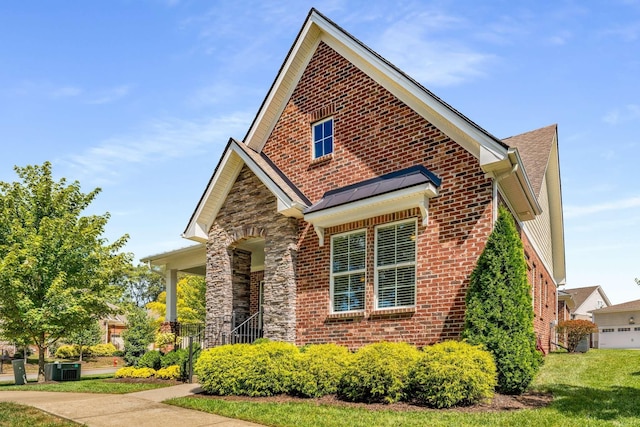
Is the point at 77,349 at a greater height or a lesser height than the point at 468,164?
lesser

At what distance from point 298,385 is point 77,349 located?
1325 inches

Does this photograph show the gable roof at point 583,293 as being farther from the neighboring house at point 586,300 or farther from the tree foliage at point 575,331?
the tree foliage at point 575,331

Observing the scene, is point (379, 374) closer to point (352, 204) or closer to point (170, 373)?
point (352, 204)

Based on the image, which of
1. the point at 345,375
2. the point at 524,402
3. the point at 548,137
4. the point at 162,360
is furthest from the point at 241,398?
the point at 548,137

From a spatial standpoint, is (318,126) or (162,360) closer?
(318,126)

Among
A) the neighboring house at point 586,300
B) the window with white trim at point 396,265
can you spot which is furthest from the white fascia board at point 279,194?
the neighboring house at point 586,300

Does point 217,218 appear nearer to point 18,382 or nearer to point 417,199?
point 417,199

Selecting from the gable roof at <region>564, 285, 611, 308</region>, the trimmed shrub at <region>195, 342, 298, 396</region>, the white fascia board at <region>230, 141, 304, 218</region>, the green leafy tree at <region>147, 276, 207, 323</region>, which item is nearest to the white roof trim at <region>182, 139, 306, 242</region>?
the white fascia board at <region>230, 141, 304, 218</region>

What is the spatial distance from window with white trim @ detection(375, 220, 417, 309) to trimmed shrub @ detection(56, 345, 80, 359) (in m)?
33.4

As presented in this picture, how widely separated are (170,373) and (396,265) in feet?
23.2

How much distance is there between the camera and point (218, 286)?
1463cm

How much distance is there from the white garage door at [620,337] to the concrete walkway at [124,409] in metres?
34.2

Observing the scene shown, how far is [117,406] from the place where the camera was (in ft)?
30.6

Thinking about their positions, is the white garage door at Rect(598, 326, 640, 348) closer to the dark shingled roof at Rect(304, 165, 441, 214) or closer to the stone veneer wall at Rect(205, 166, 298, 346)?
the stone veneer wall at Rect(205, 166, 298, 346)
